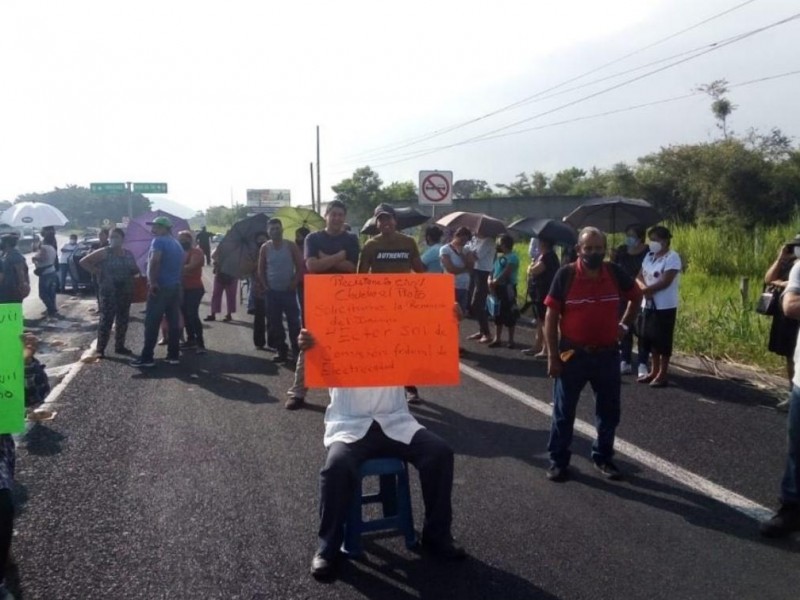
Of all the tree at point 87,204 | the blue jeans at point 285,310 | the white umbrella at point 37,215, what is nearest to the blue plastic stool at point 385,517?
the blue jeans at point 285,310

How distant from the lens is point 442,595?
4266mm

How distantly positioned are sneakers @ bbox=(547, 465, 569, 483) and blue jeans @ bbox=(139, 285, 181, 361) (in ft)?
21.2

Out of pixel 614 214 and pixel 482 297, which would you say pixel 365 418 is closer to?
pixel 482 297

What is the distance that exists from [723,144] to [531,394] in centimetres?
2460

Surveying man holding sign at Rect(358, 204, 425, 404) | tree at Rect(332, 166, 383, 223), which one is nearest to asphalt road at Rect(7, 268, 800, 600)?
man holding sign at Rect(358, 204, 425, 404)

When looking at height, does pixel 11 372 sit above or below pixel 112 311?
above

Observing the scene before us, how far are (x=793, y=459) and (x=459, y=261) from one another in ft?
22.7

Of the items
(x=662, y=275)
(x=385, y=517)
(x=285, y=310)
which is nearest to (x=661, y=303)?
(x=662, y=275)

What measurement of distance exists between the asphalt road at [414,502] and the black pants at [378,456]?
0.23 meters

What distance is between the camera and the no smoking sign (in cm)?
1844

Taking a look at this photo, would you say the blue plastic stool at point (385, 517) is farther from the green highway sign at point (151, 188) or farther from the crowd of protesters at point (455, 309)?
the green highway sign at point (151, 188)

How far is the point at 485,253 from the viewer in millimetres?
13359

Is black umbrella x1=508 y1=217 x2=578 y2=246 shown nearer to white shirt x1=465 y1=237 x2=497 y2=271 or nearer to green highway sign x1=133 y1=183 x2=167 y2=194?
white shirt x1=465 y1=237 x2=497 y2=271

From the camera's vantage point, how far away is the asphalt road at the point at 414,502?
14.6 ft
